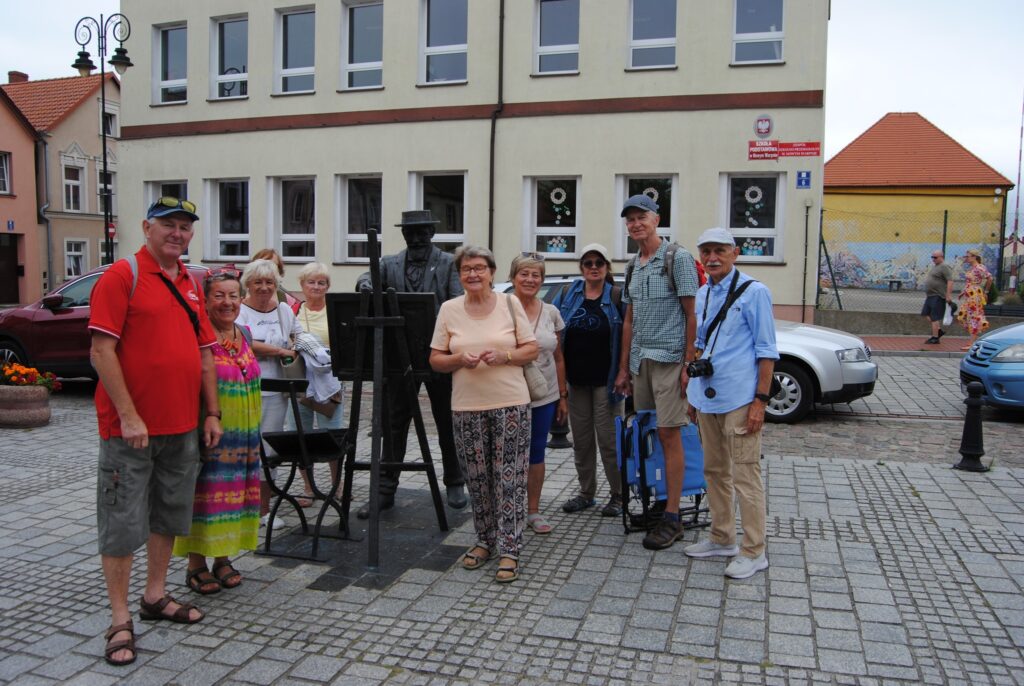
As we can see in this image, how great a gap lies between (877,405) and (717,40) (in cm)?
905

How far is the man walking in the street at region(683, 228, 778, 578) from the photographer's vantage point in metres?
4.90

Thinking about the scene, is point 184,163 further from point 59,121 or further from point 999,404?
point 59,121

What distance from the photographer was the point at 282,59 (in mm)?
20672

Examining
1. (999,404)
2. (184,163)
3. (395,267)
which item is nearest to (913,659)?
(395,267)

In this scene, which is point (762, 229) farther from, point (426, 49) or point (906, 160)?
point (906, 160)

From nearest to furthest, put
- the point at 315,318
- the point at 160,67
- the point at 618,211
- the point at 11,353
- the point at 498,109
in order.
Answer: the point at 315,318
the point at 11,353
the point at 618,211
the point at 498,109
the point at 160,67

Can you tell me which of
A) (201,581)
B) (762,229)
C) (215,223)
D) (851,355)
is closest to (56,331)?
(201,581)

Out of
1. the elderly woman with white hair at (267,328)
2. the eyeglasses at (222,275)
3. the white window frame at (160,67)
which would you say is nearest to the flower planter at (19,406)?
the elderly woman with white hair at (267,328)

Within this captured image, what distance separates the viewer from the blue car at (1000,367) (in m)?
9.75

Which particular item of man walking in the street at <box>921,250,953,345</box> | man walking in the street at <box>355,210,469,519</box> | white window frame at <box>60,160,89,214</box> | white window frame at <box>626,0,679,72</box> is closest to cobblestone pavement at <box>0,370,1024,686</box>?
man walking in the street at <box>355,210,469,519</box>

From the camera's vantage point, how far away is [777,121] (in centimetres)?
1664

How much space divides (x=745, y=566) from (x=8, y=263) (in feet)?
134

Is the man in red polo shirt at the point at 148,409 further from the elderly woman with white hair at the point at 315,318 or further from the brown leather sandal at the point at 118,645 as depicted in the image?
the elderly woman with white hair at the point at 315,318

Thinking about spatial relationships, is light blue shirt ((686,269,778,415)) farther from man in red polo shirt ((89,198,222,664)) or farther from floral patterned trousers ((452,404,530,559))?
man in red polo shirt ((89,198,222,664))
